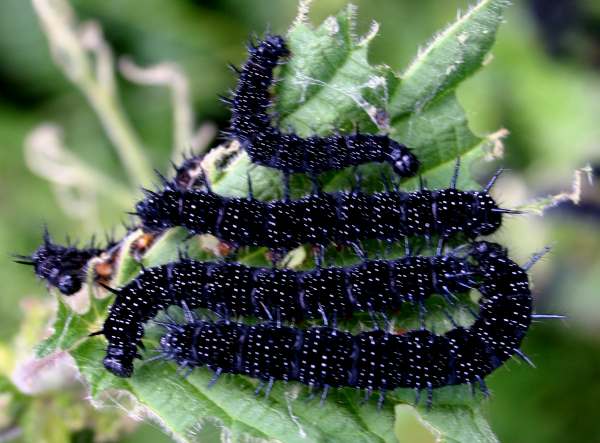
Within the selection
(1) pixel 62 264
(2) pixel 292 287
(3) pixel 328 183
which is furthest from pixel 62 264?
(3) pixel 328 183

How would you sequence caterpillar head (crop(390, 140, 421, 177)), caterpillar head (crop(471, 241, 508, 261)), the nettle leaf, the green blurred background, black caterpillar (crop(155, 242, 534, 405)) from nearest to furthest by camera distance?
1. the nettle leaf
2. black caterpillar (crop(155, 242, 534, 405))
3. caterpillar head (crop(390, 140, 421, 177))
4. caterpillar head (crop(471, 241, 508, 261))
5. the green blurred background

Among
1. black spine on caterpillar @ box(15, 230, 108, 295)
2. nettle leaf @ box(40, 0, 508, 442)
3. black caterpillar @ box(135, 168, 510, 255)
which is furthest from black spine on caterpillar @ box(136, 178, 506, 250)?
black spine on caterpillar @ box(15, 230, 108, 295)

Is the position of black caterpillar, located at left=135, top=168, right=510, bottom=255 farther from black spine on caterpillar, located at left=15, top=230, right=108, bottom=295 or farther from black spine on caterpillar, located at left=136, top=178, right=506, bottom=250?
black spine on caterpillar, located at left=15, top=230, right=108, bottom=295

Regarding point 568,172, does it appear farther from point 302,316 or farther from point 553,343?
point 302,316

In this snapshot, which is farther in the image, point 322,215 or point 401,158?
point 322,215

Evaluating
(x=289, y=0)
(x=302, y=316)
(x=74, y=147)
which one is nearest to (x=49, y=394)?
(x=302, y=316)

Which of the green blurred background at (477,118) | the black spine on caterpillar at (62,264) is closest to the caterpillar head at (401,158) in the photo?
the black spine on caterpillar at (62,264)

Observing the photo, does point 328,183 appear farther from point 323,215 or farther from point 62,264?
point 62,264
